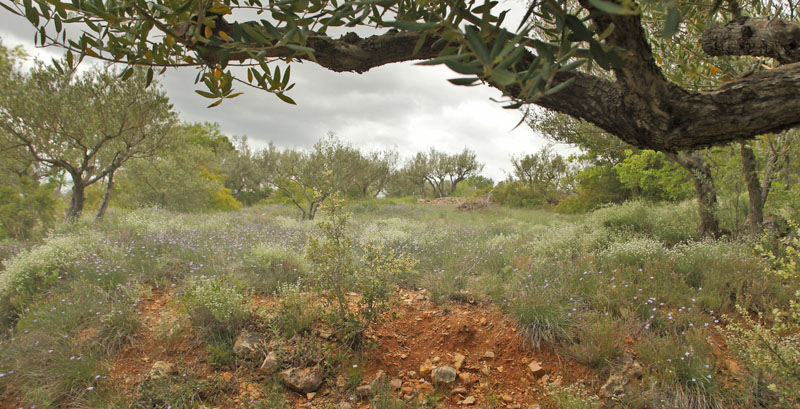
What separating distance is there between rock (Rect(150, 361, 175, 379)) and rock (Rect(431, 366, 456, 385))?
2278mm

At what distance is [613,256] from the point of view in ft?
16.8

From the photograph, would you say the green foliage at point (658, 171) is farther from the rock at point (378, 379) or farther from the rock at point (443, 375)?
the rock at point (378, 379)

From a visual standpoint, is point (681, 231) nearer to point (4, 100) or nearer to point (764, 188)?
point (764, 188)

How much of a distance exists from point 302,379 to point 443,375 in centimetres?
118

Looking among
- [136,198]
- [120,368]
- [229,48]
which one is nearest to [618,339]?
[229,48]

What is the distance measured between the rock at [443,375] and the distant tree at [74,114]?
9.04 m

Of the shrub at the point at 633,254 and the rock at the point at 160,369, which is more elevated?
the shrub at the point at 633,254

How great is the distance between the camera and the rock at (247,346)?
11.0 ft

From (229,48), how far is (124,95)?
10405 mm

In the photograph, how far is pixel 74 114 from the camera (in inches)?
332

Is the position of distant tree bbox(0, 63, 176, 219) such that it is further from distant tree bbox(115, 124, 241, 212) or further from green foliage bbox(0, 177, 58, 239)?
distant tree bbox(115, 124, 241, 212)

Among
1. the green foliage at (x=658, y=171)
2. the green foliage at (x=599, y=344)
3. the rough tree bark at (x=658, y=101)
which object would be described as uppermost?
the green foliage at (x=658, y=171)

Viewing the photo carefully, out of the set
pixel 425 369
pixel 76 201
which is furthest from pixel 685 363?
pixel 76 201

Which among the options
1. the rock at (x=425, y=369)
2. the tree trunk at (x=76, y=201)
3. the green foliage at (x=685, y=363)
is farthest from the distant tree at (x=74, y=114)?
the green foliage at (x=685, y=363)
